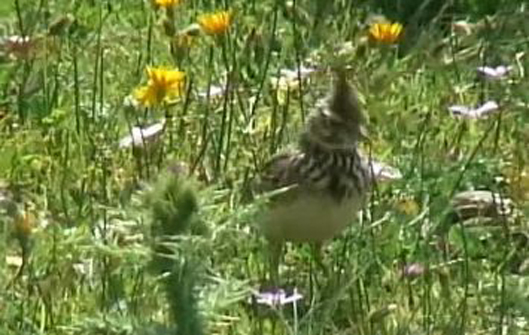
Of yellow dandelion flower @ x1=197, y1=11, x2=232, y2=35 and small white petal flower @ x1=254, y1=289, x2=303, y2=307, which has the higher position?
yellow dandelion flower @ x1=197, y1=11, x2=232, y2=35

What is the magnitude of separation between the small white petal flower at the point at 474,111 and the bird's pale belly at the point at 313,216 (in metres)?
0.84

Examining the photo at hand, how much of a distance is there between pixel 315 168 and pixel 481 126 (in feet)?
4.13

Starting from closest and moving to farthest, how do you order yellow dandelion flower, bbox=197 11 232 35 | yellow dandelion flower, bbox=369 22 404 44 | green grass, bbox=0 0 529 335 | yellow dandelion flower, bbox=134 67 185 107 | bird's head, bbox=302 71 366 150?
1. green grass, bbox=0 0 529 335
2. bird's head, bbox=302 71 366 150
3. yellow dandelion flower, bbox=134 67 185 107
4. yellow dandelion flower, bbox=197 11 232 35
5. yellow dandelion flower, bbox=369 22 404 44

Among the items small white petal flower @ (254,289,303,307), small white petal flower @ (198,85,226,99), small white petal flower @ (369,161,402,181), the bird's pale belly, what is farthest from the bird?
small white petal flower @ (198,85,226,99)

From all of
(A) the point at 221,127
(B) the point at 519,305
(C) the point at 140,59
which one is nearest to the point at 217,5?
(C) the point at 140,59

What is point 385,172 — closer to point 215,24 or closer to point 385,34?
point 385,34

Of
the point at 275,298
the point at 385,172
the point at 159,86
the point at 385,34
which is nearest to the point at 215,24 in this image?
the point at 159,86

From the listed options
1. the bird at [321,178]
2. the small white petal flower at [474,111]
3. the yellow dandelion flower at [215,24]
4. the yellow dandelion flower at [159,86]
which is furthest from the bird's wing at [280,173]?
the small white petal flower at [474,111]

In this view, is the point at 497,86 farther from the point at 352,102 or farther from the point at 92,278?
the point at 92,278

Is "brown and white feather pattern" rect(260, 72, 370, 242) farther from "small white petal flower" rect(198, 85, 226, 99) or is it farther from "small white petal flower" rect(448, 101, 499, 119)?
"small white petal flower" rect(198, 85, 226, 99)

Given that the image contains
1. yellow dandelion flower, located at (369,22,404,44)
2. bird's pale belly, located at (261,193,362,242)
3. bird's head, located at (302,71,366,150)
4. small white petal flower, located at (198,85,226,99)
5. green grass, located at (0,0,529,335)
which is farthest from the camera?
small white petal flower, located at (198,85,226,99)

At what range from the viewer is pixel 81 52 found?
5.44 m

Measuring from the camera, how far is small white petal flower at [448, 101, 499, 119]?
4.55 m

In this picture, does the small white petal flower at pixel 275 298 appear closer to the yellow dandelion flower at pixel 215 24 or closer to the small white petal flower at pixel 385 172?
the small white petal flower at pixel 385 172
